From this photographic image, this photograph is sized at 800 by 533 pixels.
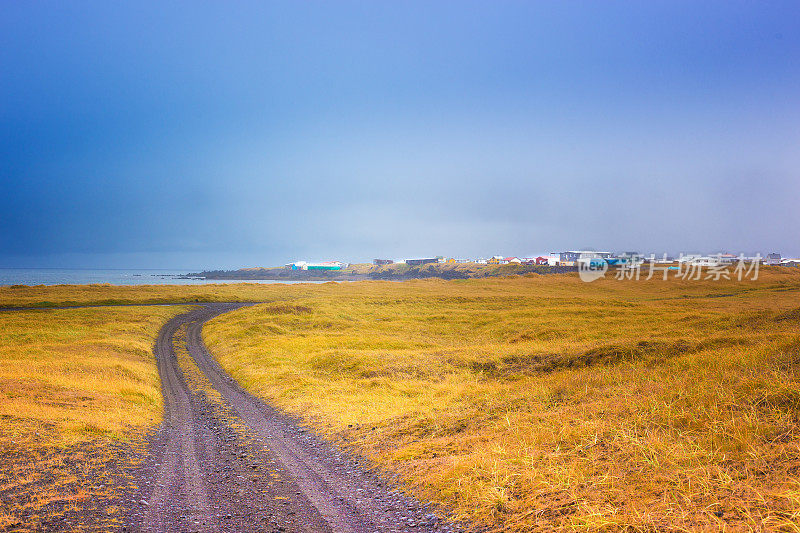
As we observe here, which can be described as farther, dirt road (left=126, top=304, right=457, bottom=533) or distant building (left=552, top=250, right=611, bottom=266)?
distant building (left=552, top=250, right=611, bottom=266)

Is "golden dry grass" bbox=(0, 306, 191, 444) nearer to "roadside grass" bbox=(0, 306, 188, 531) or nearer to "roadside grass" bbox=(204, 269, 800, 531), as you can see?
"roadside grass" bbox=(0, 306, 188, 531)

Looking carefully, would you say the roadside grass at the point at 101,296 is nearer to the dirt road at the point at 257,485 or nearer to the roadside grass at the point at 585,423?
the roadside grass at the point at 585,423

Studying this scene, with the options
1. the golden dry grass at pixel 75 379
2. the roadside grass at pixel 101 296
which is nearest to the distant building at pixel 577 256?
the roadside grass at pixel 101 296

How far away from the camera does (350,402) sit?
18.1 meters

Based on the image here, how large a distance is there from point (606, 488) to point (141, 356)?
35.2m

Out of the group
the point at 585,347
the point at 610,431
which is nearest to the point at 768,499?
the point at 610,431

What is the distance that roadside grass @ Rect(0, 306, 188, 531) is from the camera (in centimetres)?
781

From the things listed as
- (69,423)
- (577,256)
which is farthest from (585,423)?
(577,256)

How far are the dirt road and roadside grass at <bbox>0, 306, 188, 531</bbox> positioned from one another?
85 centimetres

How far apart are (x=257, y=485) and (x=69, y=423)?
7962mm

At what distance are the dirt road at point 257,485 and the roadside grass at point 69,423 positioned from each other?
A: 0.85 m

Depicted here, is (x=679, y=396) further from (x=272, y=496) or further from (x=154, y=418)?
(x=154, y=418)

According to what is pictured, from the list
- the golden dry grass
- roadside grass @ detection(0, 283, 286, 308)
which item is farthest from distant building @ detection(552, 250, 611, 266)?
the golden dry grass

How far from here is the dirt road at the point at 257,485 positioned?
7.58 m
